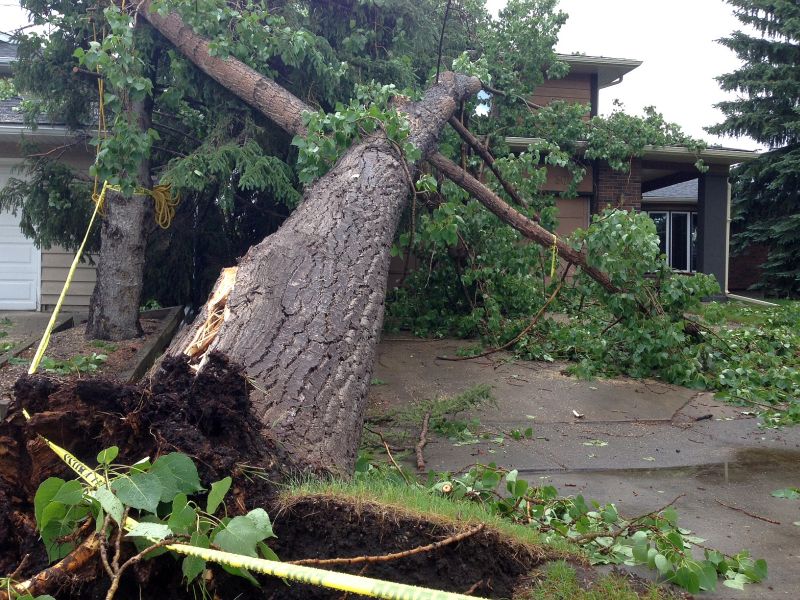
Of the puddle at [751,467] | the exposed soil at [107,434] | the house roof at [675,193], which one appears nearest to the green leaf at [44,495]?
the exposed soil at [107,434]

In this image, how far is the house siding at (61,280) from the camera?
12.0m

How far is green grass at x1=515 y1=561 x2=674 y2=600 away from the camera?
9.20 ft

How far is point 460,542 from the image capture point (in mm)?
2742

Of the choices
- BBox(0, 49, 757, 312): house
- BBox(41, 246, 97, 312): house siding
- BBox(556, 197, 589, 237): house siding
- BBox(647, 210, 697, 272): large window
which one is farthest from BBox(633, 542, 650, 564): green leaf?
BBox(647, 210, 697, 272): large window

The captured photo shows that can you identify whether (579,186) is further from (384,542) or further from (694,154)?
(384,542)

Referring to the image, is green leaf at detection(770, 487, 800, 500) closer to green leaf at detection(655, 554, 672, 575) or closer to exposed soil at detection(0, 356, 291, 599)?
green leaf at detection(655, 554, 672, 575)

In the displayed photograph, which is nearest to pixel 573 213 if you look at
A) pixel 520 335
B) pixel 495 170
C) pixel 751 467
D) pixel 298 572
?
pixel 495 170

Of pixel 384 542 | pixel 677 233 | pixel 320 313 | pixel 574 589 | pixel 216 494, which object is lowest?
pixel 574 589

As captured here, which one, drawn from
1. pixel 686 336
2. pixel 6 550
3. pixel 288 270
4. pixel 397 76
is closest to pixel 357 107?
pixel 288 270

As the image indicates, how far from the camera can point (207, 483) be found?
2625mm

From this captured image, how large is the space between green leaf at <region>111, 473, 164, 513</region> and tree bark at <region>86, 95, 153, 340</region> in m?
6.11

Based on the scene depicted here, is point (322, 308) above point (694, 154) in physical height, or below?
below

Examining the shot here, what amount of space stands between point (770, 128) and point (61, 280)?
62.0 ft

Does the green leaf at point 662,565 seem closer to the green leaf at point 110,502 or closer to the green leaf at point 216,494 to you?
the green leaf at point 216,494
